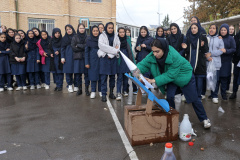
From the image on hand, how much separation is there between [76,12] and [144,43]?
46.4 feet

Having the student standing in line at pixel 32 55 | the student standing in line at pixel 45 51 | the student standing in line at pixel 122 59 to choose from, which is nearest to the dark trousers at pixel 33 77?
the student standing in line at pixel 32 55

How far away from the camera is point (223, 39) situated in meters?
5.67

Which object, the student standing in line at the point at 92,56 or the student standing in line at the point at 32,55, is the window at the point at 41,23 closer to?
the student standing in line at the point at 32,55

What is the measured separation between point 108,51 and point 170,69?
2.57 m

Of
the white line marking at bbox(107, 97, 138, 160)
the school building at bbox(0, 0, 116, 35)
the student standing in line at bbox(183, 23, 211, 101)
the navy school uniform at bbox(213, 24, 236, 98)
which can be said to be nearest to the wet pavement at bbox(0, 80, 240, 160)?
the white line marking at bbox(107, 97, 138, 160)

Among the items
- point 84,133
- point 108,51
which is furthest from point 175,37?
point 84,133

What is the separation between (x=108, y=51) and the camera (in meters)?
5.54

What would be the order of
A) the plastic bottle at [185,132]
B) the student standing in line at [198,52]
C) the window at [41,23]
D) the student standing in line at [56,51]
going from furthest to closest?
the window at [41,23] < the student standing in line at [56,51] < the student standing in line at [198,52] < the plastic bottle at [185,132]

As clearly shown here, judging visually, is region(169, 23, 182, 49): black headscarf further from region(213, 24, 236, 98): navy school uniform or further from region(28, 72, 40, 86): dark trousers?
region(28, 72, 40, 86): dark trousers

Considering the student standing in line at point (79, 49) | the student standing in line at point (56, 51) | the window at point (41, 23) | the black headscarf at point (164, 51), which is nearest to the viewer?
the black headscarf at point (164, 51)

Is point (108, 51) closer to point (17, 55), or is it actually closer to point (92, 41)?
point (92, 41)

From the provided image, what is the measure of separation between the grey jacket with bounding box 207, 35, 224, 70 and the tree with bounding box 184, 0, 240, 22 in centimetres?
1306

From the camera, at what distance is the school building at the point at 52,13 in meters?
16.7

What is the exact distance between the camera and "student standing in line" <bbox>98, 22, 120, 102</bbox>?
5527 millimetres
